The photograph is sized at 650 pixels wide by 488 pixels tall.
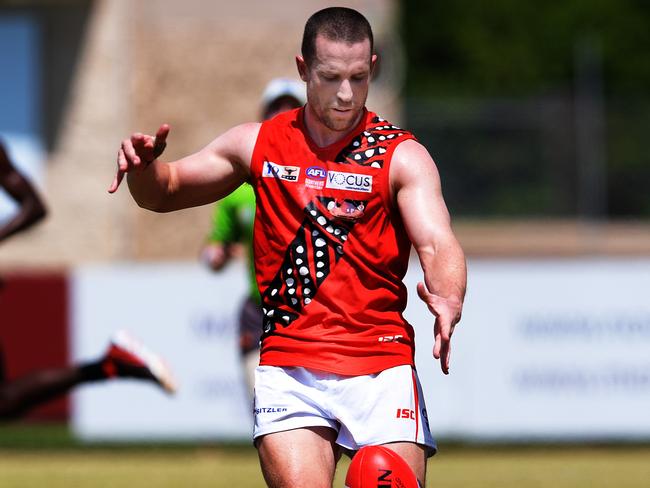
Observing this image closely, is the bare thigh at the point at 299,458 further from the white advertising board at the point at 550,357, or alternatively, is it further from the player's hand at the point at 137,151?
the white advertising board at the point at 550,357

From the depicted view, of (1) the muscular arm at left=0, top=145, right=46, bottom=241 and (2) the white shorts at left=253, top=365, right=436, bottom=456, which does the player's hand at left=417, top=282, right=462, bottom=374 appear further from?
(1) the muscular arm at left=0, top=145, right=46, bottom=241

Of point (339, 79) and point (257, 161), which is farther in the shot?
point (257, 161)

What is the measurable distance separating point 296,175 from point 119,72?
14.8 m

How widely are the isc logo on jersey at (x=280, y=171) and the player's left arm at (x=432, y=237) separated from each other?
1.16 ft

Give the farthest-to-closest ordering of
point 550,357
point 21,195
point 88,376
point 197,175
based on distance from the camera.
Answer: point 550,357 → point 88,376 → point 21,195 → point 197,175

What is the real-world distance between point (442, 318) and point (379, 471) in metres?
0.55

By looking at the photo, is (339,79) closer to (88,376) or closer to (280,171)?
(280,171)

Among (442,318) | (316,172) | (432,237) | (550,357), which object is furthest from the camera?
Answer: (550,357)

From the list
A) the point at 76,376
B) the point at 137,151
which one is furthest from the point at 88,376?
the point at 137,151

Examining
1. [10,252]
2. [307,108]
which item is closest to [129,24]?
[10,252]

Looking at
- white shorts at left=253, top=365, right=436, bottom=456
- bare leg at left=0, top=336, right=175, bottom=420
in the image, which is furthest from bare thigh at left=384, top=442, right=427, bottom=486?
bare leg at left=0, top=336, right=175, bottom=420

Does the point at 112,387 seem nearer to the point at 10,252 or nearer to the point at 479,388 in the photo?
the point at 479,388

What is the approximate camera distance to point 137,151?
533 cm

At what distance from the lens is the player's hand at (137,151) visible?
527cm
